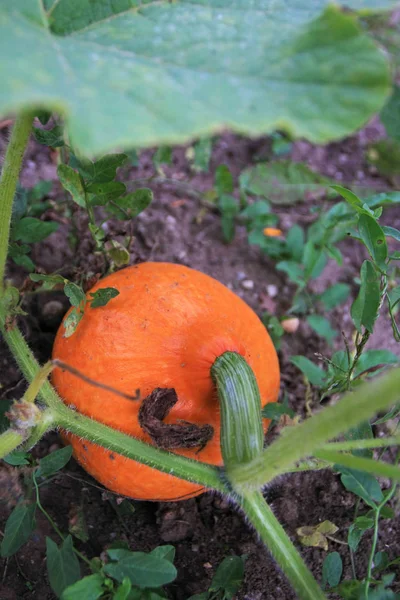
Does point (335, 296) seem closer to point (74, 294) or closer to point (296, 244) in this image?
point (296, 244)

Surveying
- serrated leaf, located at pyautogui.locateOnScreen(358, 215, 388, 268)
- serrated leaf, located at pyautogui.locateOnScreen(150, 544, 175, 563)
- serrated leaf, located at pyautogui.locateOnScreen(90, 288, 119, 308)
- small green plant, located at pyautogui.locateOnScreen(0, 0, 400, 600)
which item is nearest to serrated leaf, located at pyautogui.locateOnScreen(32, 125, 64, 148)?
small green plant, located at pyautogui.locateOnScreen(0, 0, 400, 600)

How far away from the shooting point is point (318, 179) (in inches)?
102

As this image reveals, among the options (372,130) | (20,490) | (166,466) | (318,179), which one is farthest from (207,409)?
(372,130)

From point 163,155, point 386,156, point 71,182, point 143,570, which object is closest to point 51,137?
point 71,182

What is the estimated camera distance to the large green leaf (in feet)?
2.63

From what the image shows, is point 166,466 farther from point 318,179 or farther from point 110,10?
point 318,179

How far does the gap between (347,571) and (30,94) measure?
1317 mm

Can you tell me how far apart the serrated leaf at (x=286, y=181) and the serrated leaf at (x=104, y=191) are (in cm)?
99

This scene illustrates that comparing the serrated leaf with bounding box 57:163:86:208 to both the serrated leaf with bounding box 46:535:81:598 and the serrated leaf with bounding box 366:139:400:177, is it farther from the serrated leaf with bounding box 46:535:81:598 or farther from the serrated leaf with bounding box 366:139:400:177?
the serrated leaf with bounding box 366:139:400:177

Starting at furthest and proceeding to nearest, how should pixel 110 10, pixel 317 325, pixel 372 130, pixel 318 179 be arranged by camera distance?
pixel 372 130, pixel 318 179, pixel 317 325, pixel 110 10

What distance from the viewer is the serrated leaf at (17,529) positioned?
1.28 metres

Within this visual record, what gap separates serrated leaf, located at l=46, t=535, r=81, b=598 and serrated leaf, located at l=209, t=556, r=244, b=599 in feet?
1.01

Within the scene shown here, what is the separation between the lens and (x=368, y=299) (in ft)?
4.72

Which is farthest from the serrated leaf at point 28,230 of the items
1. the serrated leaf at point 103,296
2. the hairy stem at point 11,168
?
the serrated leaf at point 103,296
